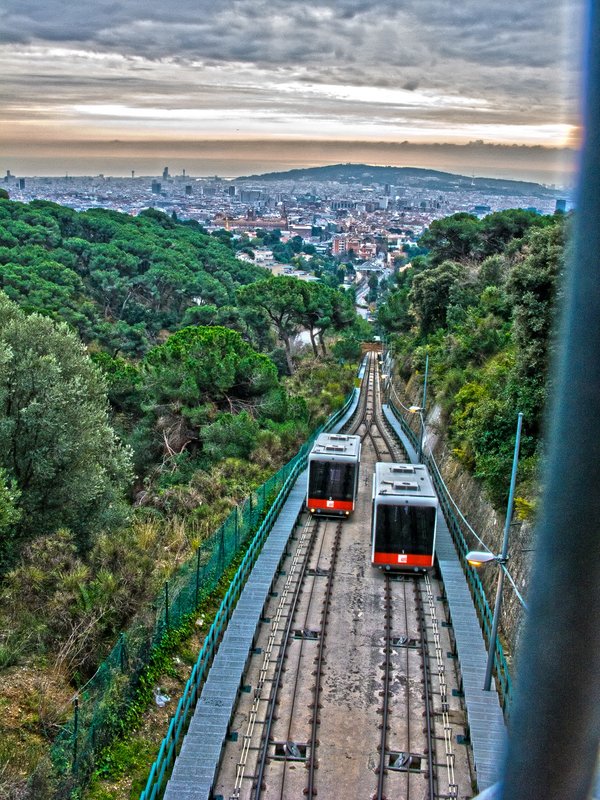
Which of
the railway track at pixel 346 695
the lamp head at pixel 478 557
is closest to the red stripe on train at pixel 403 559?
the railway track at pixel 346 695

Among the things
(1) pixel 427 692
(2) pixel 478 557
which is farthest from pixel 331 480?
(2) pixel 478 557

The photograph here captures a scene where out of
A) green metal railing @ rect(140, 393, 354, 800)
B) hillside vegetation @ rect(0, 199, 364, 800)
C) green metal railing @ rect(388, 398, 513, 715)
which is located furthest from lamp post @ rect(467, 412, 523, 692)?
hillside vegetation @ rect(0, 199, 364, 800)

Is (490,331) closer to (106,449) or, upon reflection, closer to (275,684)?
(106,449)

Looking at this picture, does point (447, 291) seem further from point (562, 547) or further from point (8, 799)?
point (562, 547)

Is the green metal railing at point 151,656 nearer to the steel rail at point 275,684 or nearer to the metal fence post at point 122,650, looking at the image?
the metal fence post at point 122,650

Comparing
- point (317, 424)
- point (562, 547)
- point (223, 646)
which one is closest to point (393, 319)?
point (317, 424)

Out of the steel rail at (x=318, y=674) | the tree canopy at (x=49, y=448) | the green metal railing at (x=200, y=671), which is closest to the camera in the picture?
the green metal railing at (x=200, y=671)
